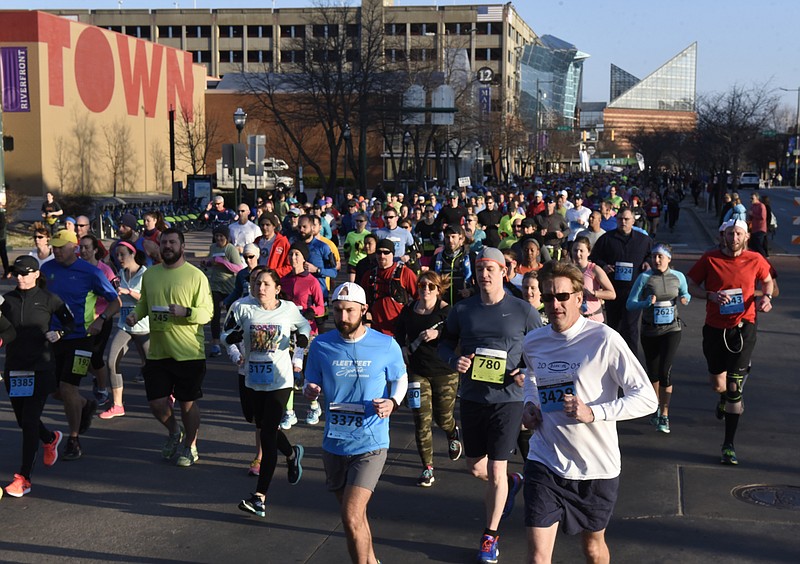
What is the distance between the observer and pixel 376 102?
4306 centimetres

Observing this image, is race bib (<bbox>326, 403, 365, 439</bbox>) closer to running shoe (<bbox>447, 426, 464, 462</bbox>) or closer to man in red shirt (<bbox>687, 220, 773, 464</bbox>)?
running shoe (<bbox>447, 426, 464, 462</bbox>)

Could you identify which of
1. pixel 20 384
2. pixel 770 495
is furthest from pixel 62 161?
pixel 770 495

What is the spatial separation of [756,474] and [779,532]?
149 cm

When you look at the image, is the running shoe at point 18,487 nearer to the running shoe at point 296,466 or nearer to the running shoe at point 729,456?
the running shoe at point 296,466

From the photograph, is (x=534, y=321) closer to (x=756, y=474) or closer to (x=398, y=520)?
(x=398, y=520)

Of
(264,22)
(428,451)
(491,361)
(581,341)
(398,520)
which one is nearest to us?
(581,341)

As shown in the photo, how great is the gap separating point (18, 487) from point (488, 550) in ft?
11.7

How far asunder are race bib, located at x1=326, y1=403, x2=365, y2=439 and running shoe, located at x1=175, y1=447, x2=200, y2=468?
3.13 m

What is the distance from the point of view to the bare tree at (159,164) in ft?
228

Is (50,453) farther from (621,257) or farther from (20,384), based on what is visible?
(621,257)

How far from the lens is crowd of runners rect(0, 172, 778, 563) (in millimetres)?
5043

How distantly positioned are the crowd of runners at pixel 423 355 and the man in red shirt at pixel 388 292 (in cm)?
1

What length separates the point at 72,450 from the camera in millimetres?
9000

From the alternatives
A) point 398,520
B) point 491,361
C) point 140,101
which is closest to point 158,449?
point 398,520
